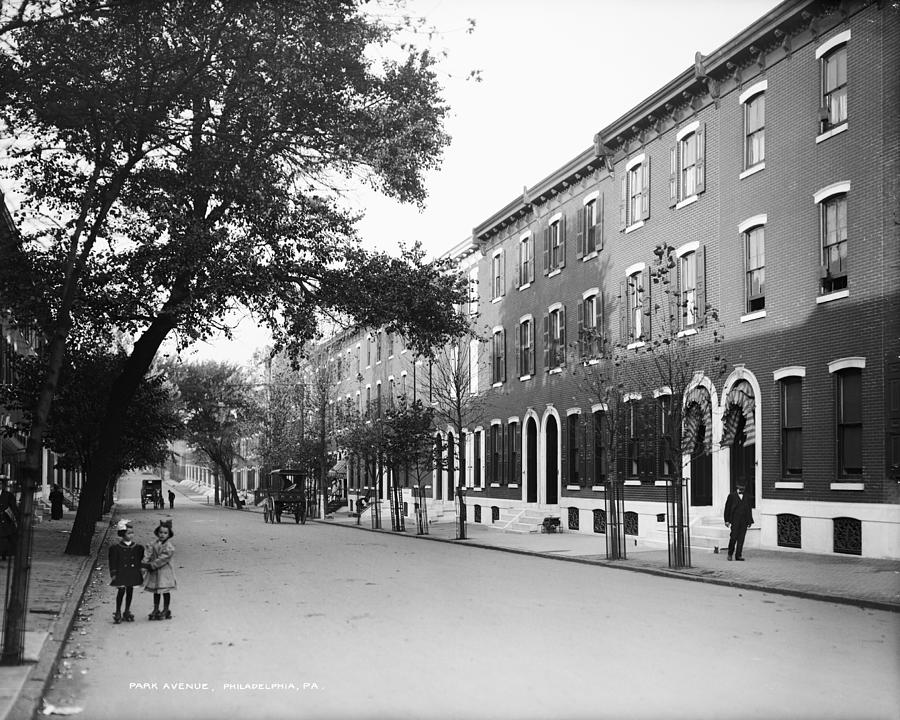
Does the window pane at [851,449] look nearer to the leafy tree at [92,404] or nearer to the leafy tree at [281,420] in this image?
the leafy tree at [92,404]

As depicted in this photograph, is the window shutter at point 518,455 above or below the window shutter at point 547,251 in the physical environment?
below

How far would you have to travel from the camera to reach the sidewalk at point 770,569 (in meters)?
16.5

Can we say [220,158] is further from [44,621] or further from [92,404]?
[92,404]

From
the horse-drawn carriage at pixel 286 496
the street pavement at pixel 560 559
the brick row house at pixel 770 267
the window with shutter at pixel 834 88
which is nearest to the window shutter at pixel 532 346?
the brick row house at pixel 770 267

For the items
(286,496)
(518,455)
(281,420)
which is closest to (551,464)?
(518,455)

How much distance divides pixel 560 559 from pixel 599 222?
45.9 feet

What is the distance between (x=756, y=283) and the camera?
26.4 metres

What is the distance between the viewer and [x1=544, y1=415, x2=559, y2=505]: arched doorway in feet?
129

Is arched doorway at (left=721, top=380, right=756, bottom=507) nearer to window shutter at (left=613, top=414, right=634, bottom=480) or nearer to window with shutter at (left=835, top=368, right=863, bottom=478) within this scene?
window shutter at (left=613, top=414, right=634, bottom=480)

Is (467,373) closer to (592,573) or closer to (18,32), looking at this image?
(592,573)

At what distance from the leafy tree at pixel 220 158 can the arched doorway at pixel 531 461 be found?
608 inches

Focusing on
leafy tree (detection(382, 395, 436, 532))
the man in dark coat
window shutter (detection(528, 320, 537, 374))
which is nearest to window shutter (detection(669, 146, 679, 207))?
the man in dark coat

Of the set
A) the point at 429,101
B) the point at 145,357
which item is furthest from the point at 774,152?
the point at 145,357

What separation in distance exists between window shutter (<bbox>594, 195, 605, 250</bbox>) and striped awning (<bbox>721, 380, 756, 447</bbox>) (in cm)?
943
